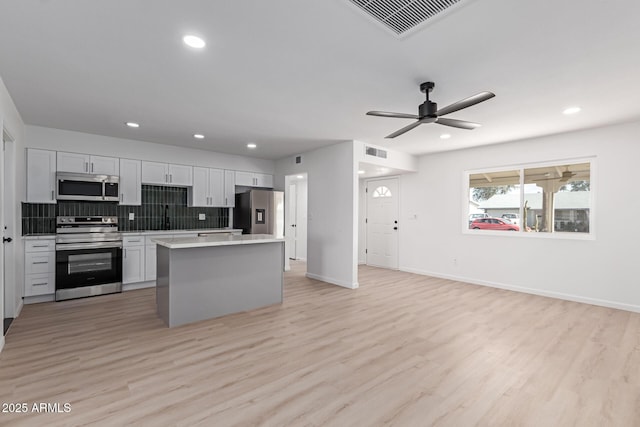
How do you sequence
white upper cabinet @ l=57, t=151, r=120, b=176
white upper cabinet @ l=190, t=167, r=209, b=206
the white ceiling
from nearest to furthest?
the white ceiling
white upper cabinet @ l=57, t=151, r=120, b=176
white upper cabinet @ l=190, t=167, r=209, b=206

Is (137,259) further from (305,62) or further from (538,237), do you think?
(538,237)

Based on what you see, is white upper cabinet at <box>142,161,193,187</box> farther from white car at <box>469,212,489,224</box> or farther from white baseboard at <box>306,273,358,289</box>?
white car at <box>469,212,489,224</box>

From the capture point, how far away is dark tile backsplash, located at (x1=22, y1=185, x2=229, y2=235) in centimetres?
469

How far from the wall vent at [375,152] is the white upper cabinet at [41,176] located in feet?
16.1

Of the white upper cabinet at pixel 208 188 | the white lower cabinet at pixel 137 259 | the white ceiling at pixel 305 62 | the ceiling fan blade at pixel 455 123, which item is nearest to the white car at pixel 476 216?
the white ceiling at pixel 305 62

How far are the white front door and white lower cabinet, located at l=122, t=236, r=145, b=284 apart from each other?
4890 mm

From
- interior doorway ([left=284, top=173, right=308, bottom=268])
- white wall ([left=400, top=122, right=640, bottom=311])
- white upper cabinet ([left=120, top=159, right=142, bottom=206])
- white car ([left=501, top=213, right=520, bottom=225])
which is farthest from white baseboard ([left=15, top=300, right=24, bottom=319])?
white car ([left=501, top=213, right=520, bottom=225])

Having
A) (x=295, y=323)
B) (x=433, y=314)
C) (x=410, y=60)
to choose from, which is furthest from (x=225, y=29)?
(x=433, y=314)

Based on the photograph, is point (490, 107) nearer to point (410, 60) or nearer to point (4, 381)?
point (410, 60)

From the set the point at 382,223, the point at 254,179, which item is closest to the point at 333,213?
the point at 382,223

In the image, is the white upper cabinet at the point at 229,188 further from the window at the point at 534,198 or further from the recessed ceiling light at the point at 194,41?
the window at the point at 534,198

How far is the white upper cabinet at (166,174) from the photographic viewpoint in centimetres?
542

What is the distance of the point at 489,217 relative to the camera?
18.5 ft

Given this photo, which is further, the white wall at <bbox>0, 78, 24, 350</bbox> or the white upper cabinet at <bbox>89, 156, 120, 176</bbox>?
the white upper cabinet at <bbox>89, 156, 120, 176</bbox>
